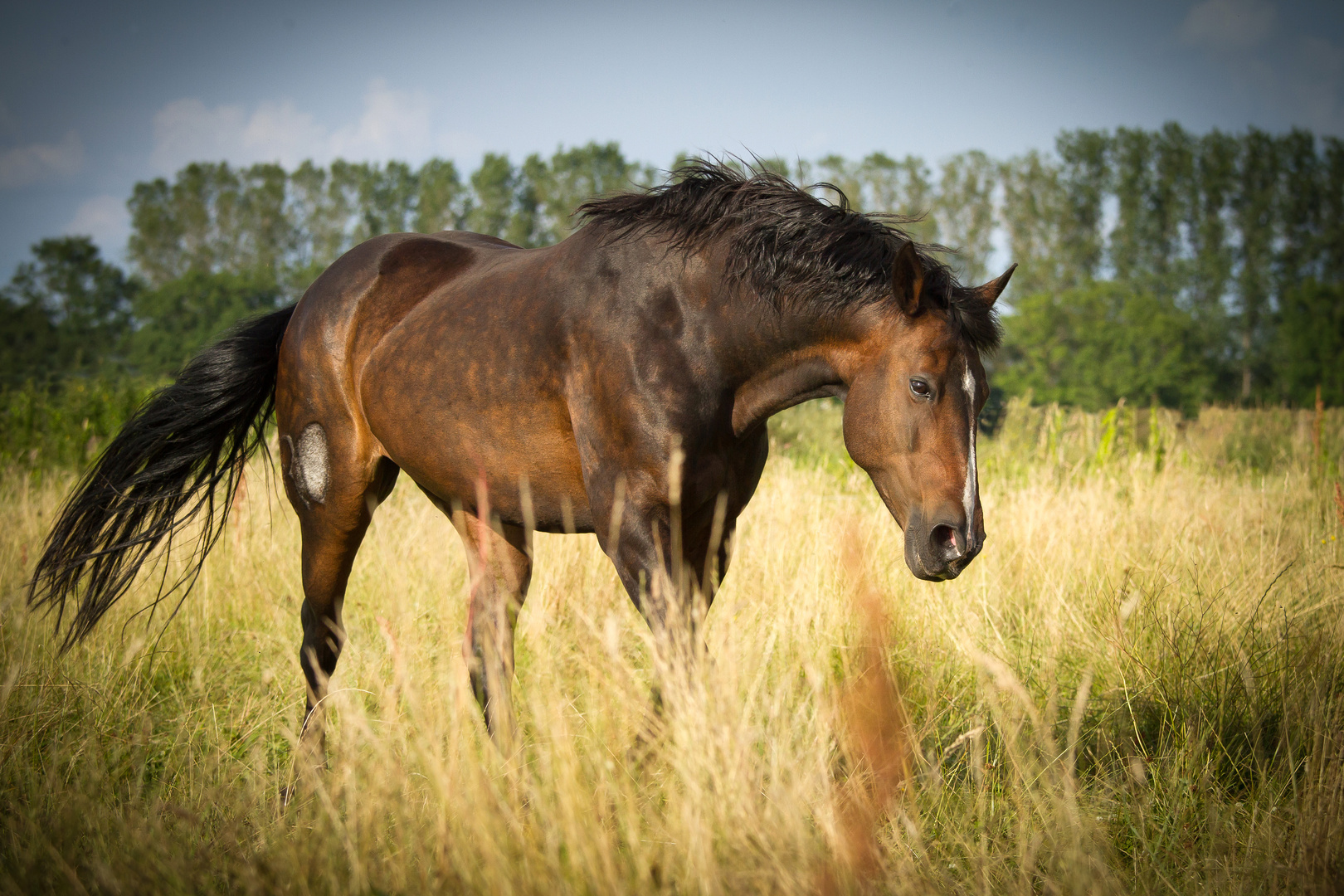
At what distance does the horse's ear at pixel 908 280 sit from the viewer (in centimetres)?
220

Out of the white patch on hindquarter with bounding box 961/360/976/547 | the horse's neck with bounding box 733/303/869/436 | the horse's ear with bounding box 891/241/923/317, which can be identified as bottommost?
the white patch on hindquarter with bounding box 961/360/976/547

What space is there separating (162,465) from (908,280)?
3.43 m

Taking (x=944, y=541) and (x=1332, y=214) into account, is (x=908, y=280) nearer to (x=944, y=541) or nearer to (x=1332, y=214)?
(x=944, y=541)

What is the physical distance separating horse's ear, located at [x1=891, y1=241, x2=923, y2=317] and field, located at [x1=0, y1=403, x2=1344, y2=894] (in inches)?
34.1

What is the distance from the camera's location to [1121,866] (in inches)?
89.1

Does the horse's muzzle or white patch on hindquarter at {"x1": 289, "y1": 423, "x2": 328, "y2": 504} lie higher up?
white patch on hindquarter at {"x1": 289, "y1": 423, "x2": 328, "y2": 504}

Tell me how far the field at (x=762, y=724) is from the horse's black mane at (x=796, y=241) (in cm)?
94

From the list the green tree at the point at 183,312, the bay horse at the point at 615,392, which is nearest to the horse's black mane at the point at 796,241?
the bay horse at the point at 615,392

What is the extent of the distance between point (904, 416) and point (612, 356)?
0.92 meters

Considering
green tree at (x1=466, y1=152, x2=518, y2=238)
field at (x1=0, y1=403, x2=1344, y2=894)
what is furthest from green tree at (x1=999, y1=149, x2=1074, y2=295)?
field at (x1=0, y1=403, x2=1344, y2=894)

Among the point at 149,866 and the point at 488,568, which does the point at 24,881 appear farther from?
the point at 488,568

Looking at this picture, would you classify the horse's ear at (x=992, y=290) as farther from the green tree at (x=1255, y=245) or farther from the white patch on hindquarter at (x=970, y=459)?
the green tree at (x=1255, y=245)

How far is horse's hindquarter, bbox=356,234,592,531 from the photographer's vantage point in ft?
8.99

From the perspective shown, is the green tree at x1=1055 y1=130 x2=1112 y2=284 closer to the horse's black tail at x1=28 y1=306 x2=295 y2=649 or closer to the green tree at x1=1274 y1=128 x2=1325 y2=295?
the green tree at x1=1274 y1=128 x2=1325 y2=295
